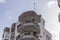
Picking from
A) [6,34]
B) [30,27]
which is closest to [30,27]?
[30,27]

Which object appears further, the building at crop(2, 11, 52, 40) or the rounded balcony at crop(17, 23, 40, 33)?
the building at crop(2, 11, 52, 40)

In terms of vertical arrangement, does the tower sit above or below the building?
below

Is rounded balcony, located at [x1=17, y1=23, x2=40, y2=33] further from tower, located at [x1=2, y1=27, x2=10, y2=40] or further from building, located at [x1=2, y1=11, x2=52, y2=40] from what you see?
tower, located at [x1=2, y1=27, x2=10, y2=40]

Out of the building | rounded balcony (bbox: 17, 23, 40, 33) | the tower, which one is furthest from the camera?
the tower

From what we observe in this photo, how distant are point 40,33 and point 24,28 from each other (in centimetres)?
527

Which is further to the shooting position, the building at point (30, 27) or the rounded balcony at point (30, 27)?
the building at point (30, 27)

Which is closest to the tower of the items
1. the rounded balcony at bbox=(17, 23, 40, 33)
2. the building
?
the building

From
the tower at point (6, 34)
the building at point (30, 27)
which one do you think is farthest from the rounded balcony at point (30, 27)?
the tower at point (6, 34)

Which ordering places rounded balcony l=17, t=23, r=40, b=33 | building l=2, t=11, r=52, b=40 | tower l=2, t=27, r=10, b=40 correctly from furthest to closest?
tower l=2, t=27, r=10, b=40, building l=2, t=11, r=52, b=40, rounded balcony l=17, t=23, r=40, b=33

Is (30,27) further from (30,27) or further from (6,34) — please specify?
(6,34)

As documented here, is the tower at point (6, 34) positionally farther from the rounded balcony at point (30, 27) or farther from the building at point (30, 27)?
the rounded balcony at point (30, 27)

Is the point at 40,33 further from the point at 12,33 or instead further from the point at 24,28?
the point at 12,33

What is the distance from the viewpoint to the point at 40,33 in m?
48.2

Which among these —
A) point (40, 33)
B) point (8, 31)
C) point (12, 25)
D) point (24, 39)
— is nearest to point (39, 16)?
point (40, 33)
